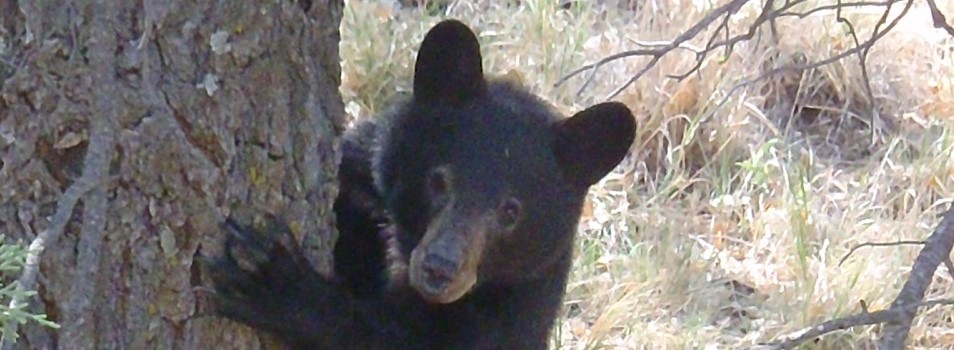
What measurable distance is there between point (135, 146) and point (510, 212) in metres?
0.95

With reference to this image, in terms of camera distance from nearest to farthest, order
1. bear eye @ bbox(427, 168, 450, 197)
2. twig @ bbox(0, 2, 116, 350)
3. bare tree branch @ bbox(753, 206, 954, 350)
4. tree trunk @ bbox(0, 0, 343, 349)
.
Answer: twig @ bbox(0, 2, 116, 350)
tree trunk @ bbox(0, 0, 343, 349)
bare tree branch @ bbox(753, 206, 954, 350)
bear eye @ bbox(427, 168, 450, 197)

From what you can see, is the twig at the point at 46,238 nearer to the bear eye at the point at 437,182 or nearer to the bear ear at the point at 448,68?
the bear eye at the point at 437,182

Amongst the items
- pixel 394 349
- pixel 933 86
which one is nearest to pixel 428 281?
pixel 394 349

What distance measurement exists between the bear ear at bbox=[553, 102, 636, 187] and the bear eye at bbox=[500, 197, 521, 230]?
209 mm

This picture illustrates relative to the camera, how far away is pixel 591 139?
3.24m

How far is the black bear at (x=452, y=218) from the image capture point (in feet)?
9.14

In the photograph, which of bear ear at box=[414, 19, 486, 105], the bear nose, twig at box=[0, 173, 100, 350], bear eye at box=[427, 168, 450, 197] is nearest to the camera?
twig at box=[0, 173, 100, 350]

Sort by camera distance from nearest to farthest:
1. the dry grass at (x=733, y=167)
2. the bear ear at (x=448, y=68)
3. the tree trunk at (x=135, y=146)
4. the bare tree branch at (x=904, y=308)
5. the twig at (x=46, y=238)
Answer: the twig at (x=46, y=238) < the tree trunk at (x=135, y=146) < the bare tree branch at (x=904, y=308) < the bear ear at (x=448, y=68) < the dry grass at (x=733, y=167)

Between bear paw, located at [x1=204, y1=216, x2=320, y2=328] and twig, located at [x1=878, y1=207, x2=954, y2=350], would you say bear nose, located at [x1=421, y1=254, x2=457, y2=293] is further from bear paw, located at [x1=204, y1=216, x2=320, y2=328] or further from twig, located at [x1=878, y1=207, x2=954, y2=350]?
twig, located at [x1=878, y1=207, x2=954, y2=350]

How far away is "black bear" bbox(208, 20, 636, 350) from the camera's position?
2787 millimetres

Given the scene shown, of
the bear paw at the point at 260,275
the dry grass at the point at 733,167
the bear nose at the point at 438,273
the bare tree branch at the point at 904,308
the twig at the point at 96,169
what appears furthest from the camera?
the dry grass at the point at 733,167

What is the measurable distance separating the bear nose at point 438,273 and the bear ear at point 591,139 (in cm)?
59

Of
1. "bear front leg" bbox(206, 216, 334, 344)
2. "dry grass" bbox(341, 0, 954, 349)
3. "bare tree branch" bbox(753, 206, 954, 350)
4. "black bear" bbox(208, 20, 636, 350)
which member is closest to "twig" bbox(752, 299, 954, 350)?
"bare tree branch" bbox(753, 206, 954, 350)

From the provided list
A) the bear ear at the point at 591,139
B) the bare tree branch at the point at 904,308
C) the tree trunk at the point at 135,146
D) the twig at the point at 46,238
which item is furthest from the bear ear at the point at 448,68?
the twig at the point at 46,238
